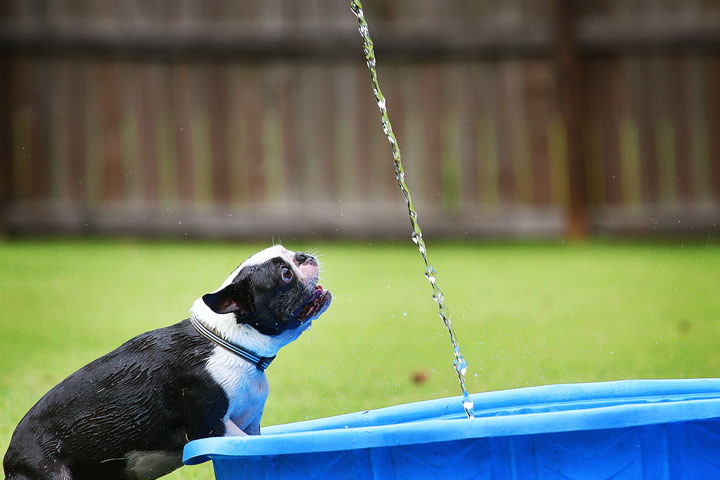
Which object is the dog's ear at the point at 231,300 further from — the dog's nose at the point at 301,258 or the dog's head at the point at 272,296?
the dog's nose at the point at 301,258

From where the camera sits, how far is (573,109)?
7.84m

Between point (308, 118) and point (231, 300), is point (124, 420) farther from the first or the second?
point (308, 118)

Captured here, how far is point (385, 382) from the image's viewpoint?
411cm

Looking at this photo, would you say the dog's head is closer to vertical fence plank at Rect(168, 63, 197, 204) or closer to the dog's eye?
the dog's eye

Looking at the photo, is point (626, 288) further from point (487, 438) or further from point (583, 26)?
point (487, 438)

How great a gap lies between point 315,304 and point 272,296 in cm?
13

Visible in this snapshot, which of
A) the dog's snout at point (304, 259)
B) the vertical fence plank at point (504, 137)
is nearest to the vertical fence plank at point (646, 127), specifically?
the vertical fence plank at point (504, 137)

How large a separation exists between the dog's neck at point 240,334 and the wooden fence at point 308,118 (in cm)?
541

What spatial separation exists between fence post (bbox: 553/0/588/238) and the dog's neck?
5651 millimetres

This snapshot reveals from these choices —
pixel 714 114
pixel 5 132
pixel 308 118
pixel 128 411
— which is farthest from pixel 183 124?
pixel 128 411

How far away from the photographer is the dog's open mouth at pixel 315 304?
8.38 feet

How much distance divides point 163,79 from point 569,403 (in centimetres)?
602

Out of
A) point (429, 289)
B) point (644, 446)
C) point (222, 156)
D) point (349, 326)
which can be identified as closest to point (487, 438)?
point (644, 446)

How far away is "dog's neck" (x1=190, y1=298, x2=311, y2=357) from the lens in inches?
97.0
